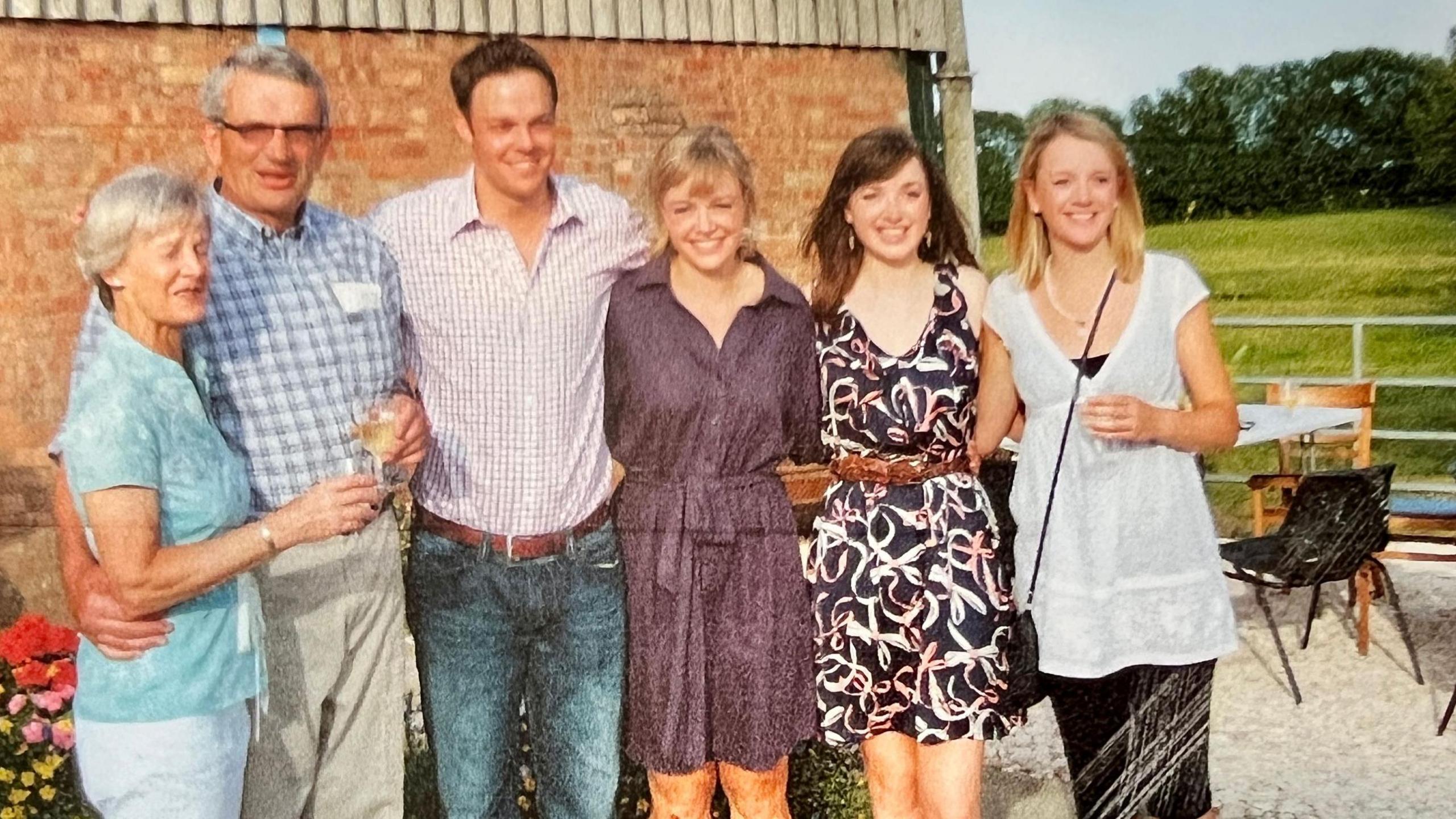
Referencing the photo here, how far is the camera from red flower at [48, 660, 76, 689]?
2.58 metres

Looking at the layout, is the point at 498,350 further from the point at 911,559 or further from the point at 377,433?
the point at 911,559

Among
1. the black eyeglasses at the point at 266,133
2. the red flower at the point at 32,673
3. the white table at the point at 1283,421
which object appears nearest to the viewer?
the black eyeglasses at the point at 266,133

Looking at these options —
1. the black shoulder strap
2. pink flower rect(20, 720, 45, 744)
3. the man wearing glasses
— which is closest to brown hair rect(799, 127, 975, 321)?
the black shoulder strap

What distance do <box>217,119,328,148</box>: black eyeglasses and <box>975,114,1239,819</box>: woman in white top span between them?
126 cm

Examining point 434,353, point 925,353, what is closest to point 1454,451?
point 925,353

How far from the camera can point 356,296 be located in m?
2.49

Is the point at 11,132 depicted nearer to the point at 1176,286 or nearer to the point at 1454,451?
the point at 1176,286

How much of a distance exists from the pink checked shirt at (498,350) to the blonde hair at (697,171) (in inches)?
4.4

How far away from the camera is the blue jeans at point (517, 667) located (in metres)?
2.61

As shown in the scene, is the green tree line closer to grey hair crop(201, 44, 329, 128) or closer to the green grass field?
the green grass field

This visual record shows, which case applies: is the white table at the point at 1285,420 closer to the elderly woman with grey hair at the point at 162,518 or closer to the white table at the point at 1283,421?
the white table at the point at 1283,421

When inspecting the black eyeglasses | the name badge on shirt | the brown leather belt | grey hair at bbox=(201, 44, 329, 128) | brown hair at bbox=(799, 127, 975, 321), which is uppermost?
grey hair at bbox=(201, 44, 329, 128)

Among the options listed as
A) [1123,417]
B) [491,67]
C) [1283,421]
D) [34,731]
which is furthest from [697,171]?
[34,731]

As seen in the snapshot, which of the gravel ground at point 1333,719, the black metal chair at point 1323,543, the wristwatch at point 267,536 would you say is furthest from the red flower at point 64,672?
the black metal chair at point 1323,543
